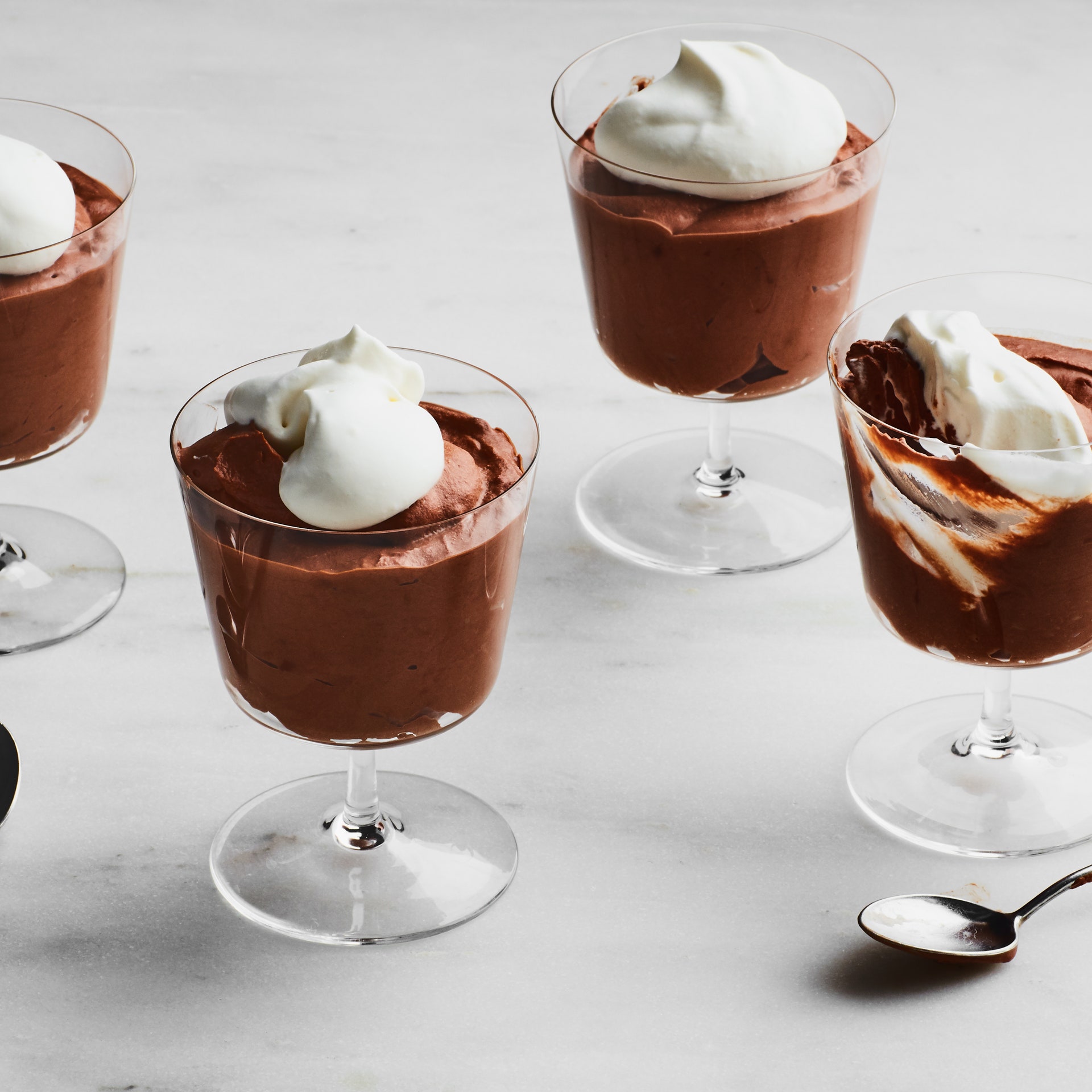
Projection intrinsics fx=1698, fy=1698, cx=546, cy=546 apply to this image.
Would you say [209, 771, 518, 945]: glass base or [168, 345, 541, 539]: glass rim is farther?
[209, 771, 518, 945]: glass base

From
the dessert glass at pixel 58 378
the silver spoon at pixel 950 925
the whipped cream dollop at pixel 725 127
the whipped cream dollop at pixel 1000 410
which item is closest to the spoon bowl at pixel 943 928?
the silver spoon at pixel 950 925

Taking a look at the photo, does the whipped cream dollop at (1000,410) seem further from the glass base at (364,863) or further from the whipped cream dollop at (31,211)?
the whipped cream dollop at (31,211)

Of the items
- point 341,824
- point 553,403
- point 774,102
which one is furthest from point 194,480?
point 553,403

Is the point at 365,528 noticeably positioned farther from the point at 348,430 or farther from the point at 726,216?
the point at 726,216

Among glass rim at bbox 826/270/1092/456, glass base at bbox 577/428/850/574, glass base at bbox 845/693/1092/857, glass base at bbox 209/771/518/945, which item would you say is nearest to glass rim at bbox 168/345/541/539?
glass rim at bbox 826/270/1092/456

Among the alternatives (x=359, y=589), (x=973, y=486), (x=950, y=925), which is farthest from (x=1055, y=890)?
(x=359, y=589)

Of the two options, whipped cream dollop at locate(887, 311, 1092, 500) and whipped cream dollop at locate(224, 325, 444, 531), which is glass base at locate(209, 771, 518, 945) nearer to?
whipped cream dollop at locate(224, 325, 444, 531)
